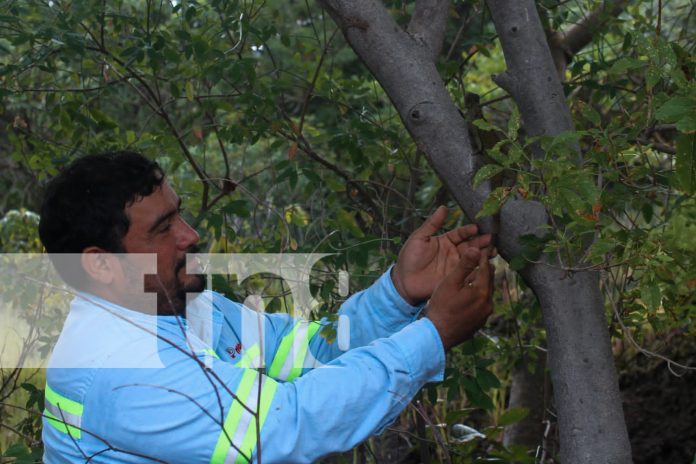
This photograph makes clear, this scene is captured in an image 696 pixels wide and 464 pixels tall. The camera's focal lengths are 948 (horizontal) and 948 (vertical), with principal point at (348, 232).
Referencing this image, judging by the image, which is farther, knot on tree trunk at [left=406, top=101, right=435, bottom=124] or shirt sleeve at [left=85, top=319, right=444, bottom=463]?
knot on tree trunk at [left=406, top=101, right=435, bottom=124]

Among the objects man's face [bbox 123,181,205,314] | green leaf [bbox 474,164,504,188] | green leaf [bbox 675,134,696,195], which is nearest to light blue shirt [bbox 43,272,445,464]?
man's face [bbox 123,181,205,314]

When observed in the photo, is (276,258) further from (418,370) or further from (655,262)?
(655,262)

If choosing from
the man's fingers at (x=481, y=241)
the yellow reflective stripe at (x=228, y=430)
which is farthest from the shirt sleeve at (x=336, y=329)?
the yellow reflective stripe at (x=228, y=430)

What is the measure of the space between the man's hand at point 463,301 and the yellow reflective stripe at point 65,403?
2.56 ft

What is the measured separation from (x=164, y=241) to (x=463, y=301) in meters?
0.72

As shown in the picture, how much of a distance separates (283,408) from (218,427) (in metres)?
0.14

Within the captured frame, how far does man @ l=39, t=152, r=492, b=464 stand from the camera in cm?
189

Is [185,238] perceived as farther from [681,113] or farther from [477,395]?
[681,113]

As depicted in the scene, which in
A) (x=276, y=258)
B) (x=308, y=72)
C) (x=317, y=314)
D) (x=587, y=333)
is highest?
(x=308, y=72)

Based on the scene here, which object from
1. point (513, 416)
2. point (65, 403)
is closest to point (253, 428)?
point (65, 403)

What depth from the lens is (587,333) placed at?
2.18 m

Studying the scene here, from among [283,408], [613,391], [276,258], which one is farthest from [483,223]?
[276,258]

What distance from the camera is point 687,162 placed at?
6.05 ft

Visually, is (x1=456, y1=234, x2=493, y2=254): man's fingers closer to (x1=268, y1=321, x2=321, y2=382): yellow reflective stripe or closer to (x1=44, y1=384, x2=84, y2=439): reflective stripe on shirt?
(x1=268, y1=321, x2=321, y2=382): yellow reflective stripe
